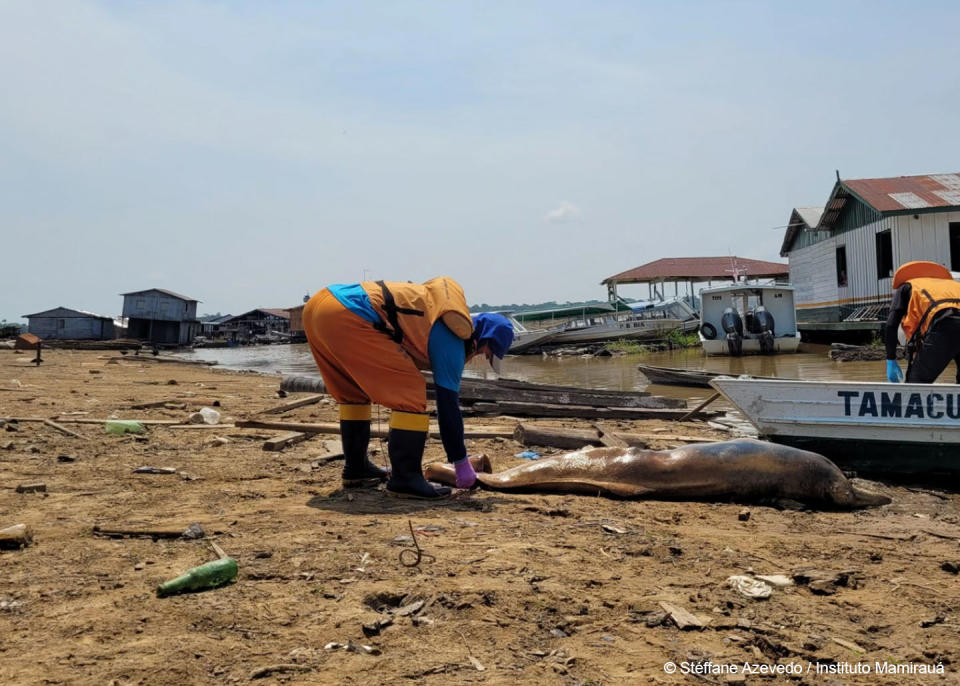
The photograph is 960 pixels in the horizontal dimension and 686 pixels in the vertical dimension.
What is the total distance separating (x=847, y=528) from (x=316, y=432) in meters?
5.16

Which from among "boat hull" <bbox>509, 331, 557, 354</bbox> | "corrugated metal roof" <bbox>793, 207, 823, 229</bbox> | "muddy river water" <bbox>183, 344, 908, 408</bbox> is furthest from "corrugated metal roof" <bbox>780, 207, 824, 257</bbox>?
"boat hull" <bbox>509, 331, 557, 354</bbox>

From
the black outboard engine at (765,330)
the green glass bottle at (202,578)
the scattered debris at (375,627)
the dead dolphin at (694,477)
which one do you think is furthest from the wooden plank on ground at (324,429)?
the black outboard engine at (765,330)

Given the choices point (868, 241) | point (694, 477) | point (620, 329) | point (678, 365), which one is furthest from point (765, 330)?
point (694, 477)

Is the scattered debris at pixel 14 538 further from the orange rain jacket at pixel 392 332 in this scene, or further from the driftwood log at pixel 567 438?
the driftwood log at pixel 567 438

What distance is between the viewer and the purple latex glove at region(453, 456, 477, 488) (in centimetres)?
552

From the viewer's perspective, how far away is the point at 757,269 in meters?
44.8

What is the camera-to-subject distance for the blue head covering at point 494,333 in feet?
17.7

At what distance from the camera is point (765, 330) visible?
81.3 ft

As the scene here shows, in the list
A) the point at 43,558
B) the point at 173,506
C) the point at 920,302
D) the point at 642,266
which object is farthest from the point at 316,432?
the point at 642,266

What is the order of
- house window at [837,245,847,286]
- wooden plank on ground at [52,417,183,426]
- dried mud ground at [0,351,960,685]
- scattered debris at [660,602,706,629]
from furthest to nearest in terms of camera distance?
house window at [837,245,847,286] → wooden plank on ground at [52,417,183,426] → scattered debris at [660,602,706,629] → dried mud ground at [0,351,960,685]

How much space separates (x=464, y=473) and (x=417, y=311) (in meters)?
1.32

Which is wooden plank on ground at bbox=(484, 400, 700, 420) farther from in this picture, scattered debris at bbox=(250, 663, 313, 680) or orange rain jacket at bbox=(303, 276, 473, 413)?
scattered debris at bbox=(250, 663, 313, 680)

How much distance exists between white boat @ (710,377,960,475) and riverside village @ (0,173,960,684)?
21mm

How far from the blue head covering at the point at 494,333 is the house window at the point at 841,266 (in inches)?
1021
